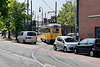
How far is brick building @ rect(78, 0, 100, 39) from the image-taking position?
Answer: 3097cm

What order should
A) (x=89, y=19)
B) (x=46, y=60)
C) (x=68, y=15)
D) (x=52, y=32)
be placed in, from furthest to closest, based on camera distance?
(x=68, y=15) → (x=52, y=32) → (x=89, y=19) → (x=46, y=60)

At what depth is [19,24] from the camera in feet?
139

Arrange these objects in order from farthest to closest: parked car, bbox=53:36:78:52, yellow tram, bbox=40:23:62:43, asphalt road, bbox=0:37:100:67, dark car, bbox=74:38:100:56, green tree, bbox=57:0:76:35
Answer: green tree, bbox=57:0:76:35, yellow tram, bbox=40:23:62:43, parked car, bbox=53:36:78:52, dark car, bbox=74:38:100:56, asphalt road, bbox=0:37:100:67

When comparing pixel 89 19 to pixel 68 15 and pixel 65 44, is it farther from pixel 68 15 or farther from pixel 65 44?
pixel 68 15

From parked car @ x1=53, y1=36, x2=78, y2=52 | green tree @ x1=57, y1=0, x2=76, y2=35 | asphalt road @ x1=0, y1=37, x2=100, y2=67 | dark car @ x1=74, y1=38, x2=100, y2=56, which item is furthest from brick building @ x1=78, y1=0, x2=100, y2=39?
green tree @ x1=57, y1=0, x2=76, y2=35

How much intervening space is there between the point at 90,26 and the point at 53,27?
18.0ft

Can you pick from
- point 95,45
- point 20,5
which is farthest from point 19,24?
point 95,45

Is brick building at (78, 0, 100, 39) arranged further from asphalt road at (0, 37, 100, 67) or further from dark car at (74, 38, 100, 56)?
asphalt road at (0, 37, 100, 67)

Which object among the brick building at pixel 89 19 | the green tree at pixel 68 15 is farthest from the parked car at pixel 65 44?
the green tree at pixel 68 15

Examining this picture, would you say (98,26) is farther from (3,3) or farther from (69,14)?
(69,14)

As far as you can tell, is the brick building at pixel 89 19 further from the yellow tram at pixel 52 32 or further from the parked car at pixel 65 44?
the parked car at pixel 65 44

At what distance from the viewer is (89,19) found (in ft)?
105

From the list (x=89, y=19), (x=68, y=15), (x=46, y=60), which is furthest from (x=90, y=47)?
(x=68, y=15)

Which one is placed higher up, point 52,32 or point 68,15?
point 68,15
